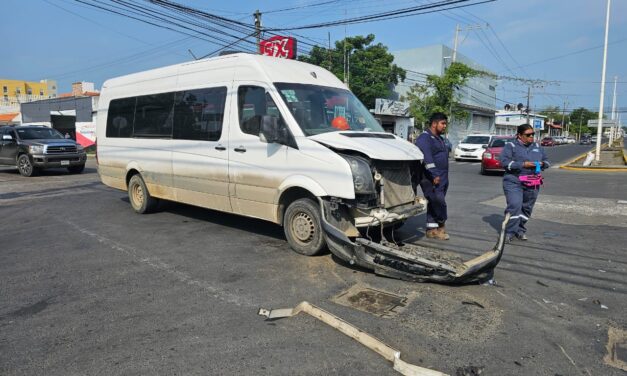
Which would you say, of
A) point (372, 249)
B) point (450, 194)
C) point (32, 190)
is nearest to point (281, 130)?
point (372, 249)

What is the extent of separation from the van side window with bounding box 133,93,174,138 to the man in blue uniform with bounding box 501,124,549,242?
5544 mm

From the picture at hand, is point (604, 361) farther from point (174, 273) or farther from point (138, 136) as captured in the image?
point (138, 136)

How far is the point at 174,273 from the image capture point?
5016mm

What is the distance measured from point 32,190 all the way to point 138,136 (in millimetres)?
6034

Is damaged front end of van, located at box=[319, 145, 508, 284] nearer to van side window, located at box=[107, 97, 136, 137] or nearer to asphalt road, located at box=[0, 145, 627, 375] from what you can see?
asphalt road, located at box=[0, 145, 627, 375]

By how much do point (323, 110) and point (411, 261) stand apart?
251 cm

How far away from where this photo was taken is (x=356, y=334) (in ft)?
11.0

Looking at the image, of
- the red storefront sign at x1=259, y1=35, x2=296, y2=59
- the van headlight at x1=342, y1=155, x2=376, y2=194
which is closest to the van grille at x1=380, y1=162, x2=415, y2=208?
the van headlight at x1=342, y1=155, x2=376, y2=194

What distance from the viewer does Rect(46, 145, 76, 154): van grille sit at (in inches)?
587

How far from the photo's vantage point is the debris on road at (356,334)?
2873 mm

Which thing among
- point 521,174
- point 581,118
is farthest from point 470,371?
point 581,118

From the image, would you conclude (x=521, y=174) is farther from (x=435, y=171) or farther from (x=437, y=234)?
(x=437, y=234)

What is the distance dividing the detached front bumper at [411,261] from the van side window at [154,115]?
12.5 feet

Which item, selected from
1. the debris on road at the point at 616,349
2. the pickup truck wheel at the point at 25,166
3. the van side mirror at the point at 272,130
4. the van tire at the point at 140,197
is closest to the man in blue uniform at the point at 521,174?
the debris on road at the point at 616,349
